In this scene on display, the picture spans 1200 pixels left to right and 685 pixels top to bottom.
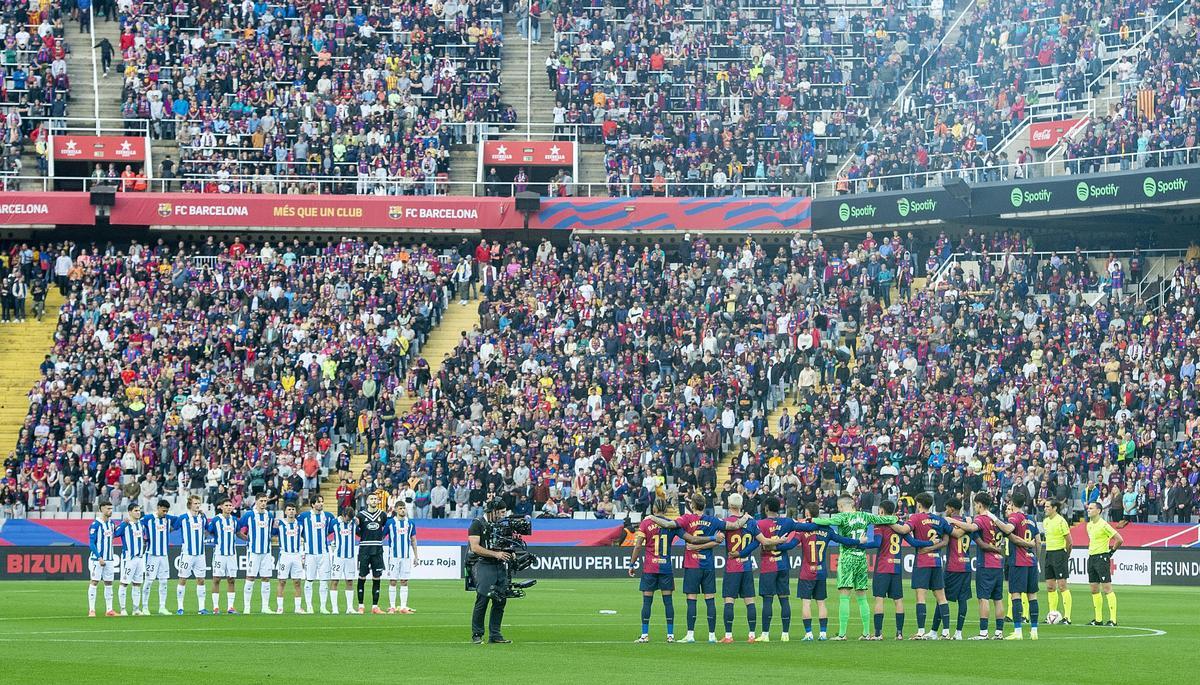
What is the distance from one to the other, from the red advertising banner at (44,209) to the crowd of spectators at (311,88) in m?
3.25

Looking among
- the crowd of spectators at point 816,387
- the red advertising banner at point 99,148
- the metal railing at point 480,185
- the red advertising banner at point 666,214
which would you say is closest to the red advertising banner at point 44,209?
the metal railing at point 480,185

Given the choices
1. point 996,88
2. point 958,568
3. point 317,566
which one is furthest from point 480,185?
point 958,568

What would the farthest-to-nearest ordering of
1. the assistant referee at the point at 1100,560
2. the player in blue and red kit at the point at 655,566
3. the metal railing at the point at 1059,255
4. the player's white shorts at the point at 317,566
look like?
the metal railing at the point at 1059,255 < the player's white shorts at the point at 317,566 < the assistant referee at the point at 1100,560 < the player in blue and red kit at the point at 655,566

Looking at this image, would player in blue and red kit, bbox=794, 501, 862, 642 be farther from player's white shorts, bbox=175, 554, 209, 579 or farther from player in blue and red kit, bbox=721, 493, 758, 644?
player's white shorts, bbox=175, 554, 209, 579

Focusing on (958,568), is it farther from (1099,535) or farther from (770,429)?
(770,429)

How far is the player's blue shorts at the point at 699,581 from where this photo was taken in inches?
1007

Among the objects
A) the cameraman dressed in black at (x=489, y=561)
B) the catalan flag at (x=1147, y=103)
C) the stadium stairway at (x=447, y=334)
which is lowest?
the cameraman dressed in black at (x=489, y=561)

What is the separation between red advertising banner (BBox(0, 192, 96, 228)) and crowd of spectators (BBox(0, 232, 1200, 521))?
1394 mm

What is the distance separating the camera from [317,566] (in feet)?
111

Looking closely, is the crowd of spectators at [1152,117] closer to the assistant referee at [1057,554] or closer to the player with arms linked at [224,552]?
the assistant referee at [1057,554]

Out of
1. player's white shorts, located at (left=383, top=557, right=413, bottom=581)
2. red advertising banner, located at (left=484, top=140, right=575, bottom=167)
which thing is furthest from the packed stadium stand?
player's white shorts, located at (left=383, top=557, right=413, bottom=581)

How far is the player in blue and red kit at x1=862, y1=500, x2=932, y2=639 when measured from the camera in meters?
26.0

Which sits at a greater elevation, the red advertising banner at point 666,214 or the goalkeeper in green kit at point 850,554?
the red advertising banner at point 666,214

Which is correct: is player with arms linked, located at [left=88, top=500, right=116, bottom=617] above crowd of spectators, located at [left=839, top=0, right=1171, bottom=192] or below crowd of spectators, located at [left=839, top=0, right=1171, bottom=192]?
below
